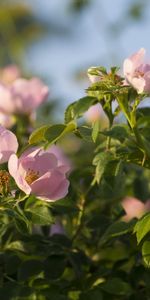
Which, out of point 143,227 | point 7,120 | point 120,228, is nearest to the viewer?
point 143,227

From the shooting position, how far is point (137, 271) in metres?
1.22

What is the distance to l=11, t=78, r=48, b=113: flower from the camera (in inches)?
75.5

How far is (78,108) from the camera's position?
110cm

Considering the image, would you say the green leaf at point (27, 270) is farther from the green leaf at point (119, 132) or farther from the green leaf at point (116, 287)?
the green leaf at point (119, 132)

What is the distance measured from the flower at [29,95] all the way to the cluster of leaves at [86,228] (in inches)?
22.0

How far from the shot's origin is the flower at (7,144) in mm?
1033

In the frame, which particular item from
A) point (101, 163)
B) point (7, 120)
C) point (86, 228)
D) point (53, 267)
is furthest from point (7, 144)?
point (7, 120)

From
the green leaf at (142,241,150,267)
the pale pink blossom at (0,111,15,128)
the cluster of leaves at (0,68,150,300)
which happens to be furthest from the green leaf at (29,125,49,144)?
the pale pink blossom at (0,111,15,128)

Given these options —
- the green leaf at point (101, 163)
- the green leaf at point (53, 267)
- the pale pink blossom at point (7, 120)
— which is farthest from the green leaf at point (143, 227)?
the pale pink blossom at point (7, 120)

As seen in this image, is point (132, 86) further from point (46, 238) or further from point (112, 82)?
point (46, 238)

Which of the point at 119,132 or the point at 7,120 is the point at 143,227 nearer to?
the point at 119,132

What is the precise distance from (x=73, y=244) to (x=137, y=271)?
127mm

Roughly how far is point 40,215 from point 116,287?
19 centimetres

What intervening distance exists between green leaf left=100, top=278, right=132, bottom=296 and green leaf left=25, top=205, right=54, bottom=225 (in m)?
0.18
